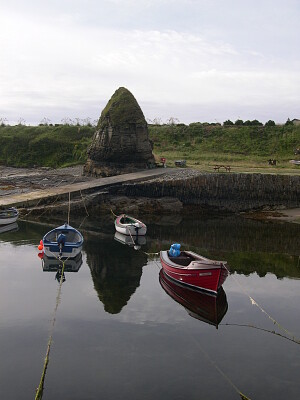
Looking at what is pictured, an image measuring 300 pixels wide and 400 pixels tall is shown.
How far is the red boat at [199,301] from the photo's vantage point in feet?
67.1

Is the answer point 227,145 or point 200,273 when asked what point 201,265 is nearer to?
point 200,273

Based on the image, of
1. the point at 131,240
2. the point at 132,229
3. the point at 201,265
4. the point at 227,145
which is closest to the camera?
the point at 201,265

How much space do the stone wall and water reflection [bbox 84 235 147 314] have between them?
13.0 m

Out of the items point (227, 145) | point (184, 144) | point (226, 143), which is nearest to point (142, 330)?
point (227, 145)

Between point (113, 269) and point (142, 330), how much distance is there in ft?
28.2

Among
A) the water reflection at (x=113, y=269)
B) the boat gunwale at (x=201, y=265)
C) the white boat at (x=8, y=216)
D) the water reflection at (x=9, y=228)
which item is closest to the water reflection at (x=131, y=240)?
the water reflection at (x=113, y=269)

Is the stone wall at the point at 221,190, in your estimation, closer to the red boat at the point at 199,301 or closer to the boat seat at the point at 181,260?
the boat seat at the point at 181,260

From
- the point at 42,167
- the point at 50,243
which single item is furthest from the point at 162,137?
the point at 50,243

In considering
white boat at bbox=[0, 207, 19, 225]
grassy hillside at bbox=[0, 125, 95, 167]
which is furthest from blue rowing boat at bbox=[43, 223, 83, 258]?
grassy hillside at bbox=[0, 125, 95, 167]

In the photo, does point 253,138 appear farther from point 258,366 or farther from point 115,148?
point 258,366

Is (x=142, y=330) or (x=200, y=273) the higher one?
(x=200, y=273)

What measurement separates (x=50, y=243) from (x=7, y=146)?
5140 cm

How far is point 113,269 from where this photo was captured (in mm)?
26797

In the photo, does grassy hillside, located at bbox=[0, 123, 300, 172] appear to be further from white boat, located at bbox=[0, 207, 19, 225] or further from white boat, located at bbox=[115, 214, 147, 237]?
white boat, located at bbox=[0, 207, 19, 225]
